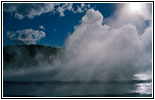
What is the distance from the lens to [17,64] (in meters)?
30.6

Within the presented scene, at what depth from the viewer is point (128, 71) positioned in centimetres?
1947

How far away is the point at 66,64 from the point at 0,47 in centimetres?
1527

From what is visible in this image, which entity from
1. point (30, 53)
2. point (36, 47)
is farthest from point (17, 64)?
point (36, 47)

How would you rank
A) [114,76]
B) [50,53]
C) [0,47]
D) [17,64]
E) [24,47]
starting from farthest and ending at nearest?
[24,47] < [50,53] < [17,64] < [114,76] < [0,47]

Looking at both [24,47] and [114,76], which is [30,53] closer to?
[24,47]

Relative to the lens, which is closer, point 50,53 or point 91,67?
point 91,67

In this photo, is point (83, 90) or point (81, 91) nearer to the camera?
point (81, 91)

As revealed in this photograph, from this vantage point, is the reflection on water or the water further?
the reflection on water

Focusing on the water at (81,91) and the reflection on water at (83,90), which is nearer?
the water at (81,91)

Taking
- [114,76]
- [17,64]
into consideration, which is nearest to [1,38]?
[114,76]

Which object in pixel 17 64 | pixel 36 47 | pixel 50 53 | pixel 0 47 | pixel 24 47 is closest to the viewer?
pixel 0 47

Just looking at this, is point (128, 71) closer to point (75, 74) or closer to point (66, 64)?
point (75, 74)

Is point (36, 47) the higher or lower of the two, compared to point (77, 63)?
higher

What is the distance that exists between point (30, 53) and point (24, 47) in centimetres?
192
